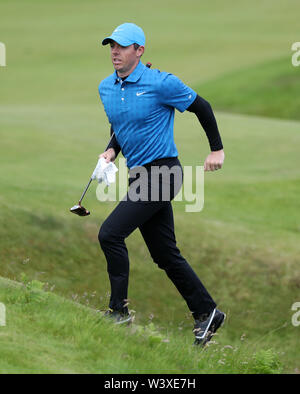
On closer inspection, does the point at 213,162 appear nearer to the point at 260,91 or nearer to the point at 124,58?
the point at 124,58

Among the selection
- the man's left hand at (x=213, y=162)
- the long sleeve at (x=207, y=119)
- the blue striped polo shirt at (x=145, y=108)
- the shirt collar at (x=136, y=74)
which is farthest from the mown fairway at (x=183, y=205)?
the shirt collar at (x=136, y=74)

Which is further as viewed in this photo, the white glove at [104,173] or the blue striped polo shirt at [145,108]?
the white glove at [104,173]

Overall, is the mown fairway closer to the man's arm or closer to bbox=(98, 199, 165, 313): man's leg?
bbox=(98, 199, 165, 313): man's leg

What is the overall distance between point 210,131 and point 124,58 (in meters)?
1.06

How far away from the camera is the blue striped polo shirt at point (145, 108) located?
7.21 metres

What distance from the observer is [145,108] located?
23.7 ft

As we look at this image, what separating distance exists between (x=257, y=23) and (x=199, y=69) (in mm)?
20123

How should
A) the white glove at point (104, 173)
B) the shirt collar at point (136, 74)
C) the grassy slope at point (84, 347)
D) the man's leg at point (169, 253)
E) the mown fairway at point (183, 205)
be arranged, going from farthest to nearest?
the mown fairway at point (183, 205) < the man's leg at point (169, 253) < the white glove at point (104, 173) < the shirt collar at point (136, 74) < the grassy slope at point (84, 347)

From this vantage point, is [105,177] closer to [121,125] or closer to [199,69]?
[121,125]

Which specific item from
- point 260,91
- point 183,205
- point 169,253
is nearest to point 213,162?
point 169,253

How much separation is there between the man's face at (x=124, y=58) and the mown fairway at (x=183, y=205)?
2.22 m

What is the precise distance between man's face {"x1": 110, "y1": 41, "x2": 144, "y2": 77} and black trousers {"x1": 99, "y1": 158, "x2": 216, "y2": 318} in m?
0.90

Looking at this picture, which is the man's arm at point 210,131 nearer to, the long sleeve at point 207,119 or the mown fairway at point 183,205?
the long sleeve at point 207,119
